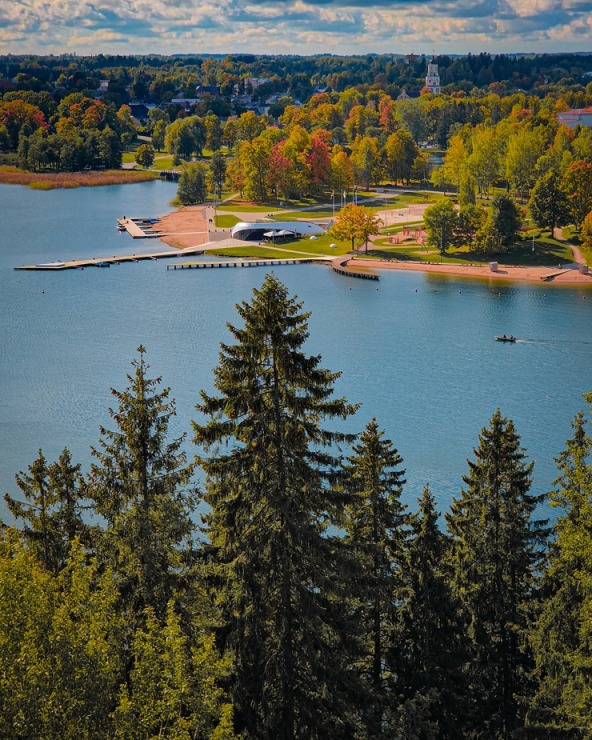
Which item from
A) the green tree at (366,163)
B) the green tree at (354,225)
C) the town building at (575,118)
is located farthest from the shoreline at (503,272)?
the town building at (575,118)

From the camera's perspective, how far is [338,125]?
18825cm

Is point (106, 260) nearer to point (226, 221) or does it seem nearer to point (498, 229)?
point (226, 221)

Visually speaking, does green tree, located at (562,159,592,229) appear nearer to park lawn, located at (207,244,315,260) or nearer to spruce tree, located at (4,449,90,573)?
park lawn, located at (207,244,315,260)

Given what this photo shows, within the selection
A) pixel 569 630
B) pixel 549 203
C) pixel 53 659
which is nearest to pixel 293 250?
pixel 549 203

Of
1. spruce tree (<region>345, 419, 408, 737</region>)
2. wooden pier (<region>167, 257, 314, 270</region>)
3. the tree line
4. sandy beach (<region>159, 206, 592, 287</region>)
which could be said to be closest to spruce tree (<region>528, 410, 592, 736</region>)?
the tree line

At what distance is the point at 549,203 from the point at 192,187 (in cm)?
5158

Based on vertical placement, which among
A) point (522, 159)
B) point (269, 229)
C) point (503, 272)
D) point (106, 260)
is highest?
point (522, 159)

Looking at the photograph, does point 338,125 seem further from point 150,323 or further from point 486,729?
point 486,729

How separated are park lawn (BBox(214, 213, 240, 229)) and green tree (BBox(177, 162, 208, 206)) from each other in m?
12.5

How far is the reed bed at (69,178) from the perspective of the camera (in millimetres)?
150375

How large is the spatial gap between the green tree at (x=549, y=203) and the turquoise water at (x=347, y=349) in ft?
57.6

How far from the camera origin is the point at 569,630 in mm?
23734

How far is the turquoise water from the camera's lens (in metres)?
49.9

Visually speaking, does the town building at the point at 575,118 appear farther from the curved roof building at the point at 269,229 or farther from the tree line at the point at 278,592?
the tree line at the point at 278,592
